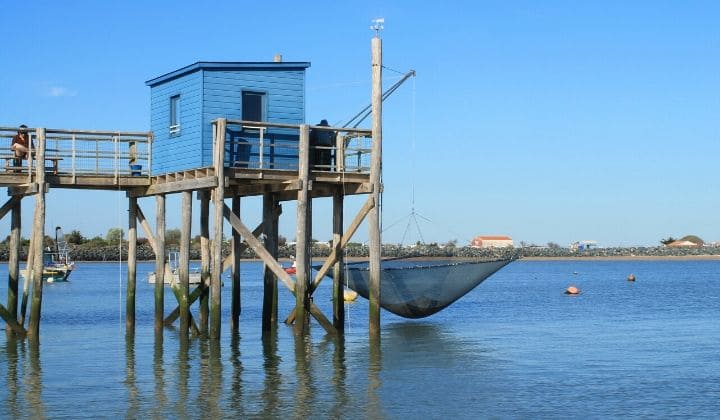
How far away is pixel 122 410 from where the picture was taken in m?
20.3

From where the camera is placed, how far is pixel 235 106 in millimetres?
29641

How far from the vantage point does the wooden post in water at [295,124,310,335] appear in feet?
93.6

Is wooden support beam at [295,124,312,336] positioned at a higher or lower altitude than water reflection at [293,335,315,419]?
higher

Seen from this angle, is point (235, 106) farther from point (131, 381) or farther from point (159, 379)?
point (131, 381)

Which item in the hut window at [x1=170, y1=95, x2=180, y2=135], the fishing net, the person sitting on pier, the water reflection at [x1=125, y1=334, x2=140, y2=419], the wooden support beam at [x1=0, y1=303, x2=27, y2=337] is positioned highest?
the hut window at [x1=170, y1=95, x2=180, y2=135]

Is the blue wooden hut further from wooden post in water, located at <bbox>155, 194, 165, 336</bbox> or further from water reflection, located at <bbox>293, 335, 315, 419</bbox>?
water reflection, located at <bbox>293, 335, 315, 419</bbox>

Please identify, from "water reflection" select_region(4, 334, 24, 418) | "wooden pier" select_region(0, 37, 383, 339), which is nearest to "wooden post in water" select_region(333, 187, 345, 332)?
"wooden pier" select_region(0, 37, 383, 339)

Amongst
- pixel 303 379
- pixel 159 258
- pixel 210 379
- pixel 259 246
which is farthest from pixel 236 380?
pixel 159 258

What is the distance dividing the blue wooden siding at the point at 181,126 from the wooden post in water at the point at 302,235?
2803 mm

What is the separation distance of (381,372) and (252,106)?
28.4 ft

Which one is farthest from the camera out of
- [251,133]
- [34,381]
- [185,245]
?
[185,245]

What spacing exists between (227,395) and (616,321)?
82.2 feet

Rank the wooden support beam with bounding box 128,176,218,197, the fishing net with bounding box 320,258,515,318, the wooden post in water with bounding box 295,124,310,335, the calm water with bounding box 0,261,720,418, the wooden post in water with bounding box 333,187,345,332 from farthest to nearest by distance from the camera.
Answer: the fishing net with bounding box 320,258,515,318, the wooden post in water with bounding box 333,187,345,332, the wooden post in water with bounding box 295,124,310,335, the wooden support beam with bounding box 128,176,218,197, the calm water with bounding box 0,261,720,418

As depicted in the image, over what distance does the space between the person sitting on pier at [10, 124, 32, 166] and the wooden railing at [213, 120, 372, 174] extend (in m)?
5.73
